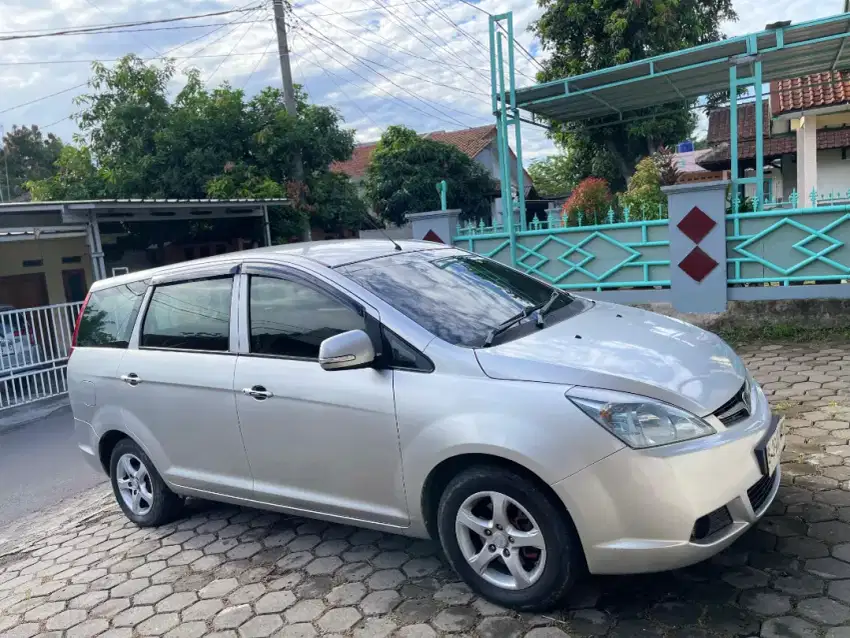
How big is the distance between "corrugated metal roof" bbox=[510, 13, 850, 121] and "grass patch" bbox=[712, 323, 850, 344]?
288cm

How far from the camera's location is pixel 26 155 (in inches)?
1639

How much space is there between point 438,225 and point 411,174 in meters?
13.3

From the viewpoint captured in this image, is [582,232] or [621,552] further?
[582,232]

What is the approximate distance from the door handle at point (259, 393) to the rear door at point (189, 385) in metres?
0.15

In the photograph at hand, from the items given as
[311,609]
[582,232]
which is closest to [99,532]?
[311,609]

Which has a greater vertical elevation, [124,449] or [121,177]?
[121,177]

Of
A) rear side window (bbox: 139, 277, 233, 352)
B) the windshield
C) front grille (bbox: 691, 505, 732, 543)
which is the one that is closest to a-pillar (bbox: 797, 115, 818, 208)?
the windshield

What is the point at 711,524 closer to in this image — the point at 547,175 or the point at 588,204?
the point at 588,204

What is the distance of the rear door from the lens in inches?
147

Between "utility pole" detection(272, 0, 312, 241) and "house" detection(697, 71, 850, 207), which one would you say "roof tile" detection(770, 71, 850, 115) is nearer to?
"house" detection(697, 71, 850, 207)

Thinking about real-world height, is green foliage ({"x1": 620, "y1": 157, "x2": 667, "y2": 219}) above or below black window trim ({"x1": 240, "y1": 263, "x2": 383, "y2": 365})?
above

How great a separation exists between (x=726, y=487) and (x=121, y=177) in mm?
15671

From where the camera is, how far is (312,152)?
16125 millimetres

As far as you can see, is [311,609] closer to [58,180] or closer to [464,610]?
[464,610]
